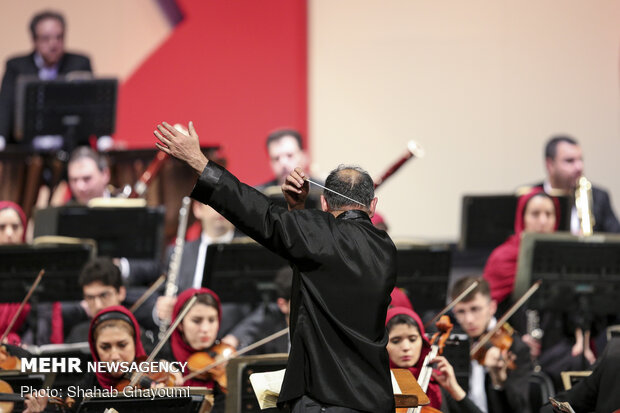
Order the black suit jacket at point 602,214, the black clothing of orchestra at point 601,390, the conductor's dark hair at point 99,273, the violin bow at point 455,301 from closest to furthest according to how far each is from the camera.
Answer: the black clothing of orchestra at point 601,390
the violin bow at point 455,301
the conductor's dark hair at point 99,273
the black suit jacket at point 602,214

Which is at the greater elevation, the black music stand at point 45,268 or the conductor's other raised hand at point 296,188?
the conductor's other raised hand at point 296,188

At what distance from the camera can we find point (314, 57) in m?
7.79

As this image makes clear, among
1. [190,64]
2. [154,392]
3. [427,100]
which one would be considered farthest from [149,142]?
[154,392]

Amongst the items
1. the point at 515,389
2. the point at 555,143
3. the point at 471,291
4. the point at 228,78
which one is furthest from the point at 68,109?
the point at 515,389

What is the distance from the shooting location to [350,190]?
9.82ft

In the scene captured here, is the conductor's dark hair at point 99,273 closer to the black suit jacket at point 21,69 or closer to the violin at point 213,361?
the violin at point 213,361

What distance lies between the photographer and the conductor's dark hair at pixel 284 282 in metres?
4.53

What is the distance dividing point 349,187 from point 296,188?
0.14 metres

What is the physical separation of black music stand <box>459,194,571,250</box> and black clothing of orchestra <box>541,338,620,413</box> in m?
2.11

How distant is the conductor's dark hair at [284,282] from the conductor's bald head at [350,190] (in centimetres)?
153

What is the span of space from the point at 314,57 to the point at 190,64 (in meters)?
0.86

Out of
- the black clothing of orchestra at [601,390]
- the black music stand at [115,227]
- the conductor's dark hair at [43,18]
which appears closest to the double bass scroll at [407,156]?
the black music stand at [115,227]

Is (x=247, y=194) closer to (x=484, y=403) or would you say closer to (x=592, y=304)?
(x=484, y=403)

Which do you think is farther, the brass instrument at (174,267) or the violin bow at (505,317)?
the brass instrument at (174,267)
